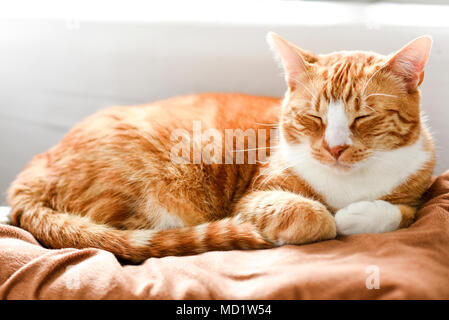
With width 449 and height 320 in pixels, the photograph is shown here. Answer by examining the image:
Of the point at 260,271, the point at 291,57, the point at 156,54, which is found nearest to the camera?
the point at 260,271

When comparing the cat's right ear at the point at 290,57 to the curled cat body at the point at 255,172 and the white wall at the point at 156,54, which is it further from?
the white wall at the point at 156,54

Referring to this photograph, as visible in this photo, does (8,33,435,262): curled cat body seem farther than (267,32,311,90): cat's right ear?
No

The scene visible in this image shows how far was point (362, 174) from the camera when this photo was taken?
1.39 m

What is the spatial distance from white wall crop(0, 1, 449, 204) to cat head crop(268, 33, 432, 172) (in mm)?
598

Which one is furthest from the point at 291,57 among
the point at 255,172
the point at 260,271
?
the point at 260,271

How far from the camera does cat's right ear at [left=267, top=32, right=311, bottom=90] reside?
144 cm

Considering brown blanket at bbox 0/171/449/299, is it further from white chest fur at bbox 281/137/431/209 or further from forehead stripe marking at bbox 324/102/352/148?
forehead stripe marking at bbox 324/102/352/148

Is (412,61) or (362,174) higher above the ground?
(412,61)

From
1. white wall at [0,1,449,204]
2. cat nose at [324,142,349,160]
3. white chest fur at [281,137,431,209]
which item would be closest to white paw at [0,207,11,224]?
white wall at [0,1,449,204]

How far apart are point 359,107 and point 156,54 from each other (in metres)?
1.20

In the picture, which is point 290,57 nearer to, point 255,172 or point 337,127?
point 337,127

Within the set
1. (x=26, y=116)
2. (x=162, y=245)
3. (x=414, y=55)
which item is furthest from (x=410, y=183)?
(x=26, y=116)

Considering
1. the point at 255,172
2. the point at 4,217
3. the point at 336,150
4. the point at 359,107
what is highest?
the point at 359,107

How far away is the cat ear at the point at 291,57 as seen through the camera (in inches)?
56.9
